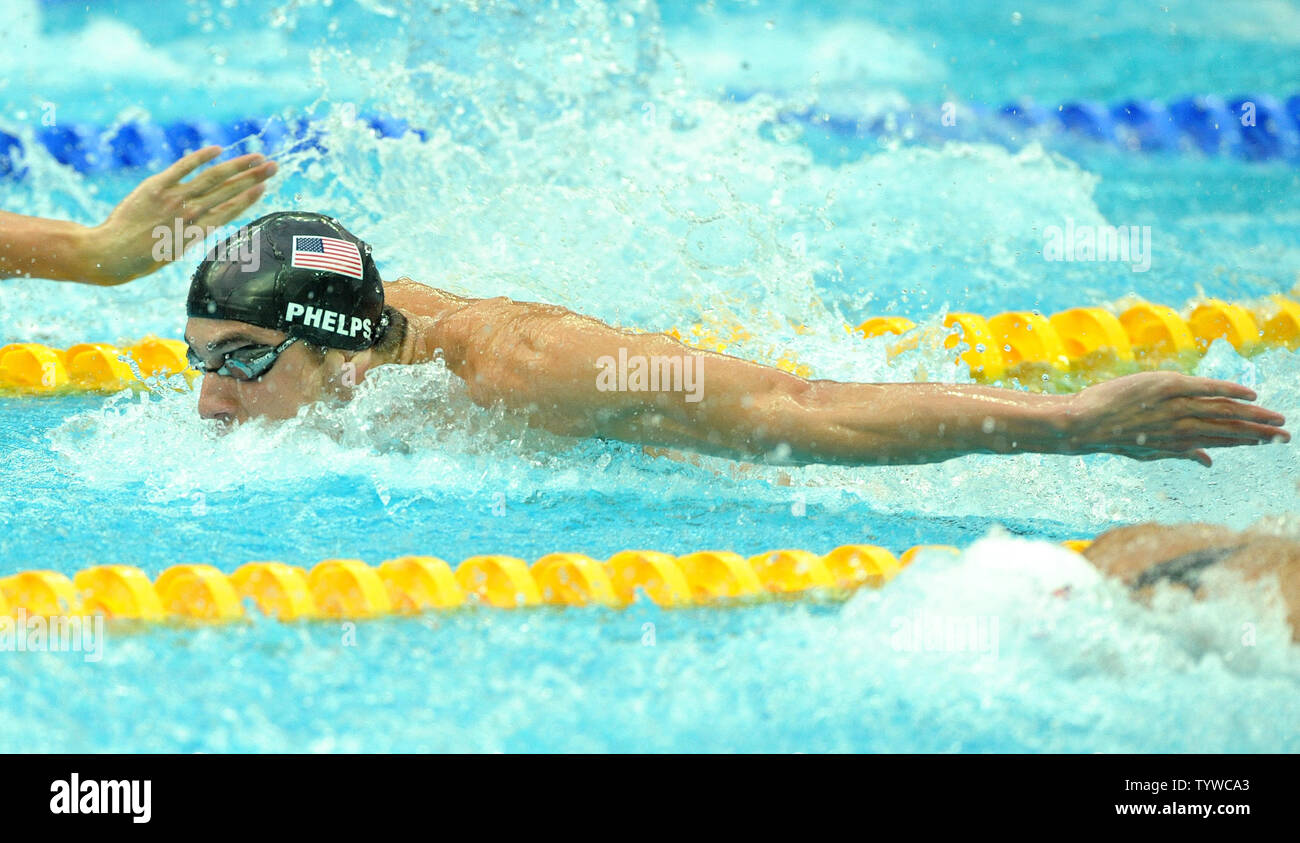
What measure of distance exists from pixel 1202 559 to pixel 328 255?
1.69 m

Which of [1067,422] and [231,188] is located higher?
[231,188]

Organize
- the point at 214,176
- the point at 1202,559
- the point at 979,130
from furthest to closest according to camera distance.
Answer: the point at 979,130 → the point at 214,176 → the point at 1202,559

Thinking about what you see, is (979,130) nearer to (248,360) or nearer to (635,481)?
(635,481)

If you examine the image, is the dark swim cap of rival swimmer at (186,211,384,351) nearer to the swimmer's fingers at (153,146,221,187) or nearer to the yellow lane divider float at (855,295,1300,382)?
the swimmer's fingers at (153,146,221,187)

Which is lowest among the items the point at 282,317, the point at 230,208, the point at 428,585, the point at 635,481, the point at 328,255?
the point at 428,585

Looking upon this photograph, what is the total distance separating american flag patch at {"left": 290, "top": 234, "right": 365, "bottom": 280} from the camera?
8.82ft

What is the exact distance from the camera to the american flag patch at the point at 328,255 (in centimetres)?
269

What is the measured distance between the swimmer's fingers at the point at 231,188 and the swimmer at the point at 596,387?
0.12 m

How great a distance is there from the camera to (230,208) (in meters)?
2.85

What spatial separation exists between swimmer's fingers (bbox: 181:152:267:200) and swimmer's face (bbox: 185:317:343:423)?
28 cm

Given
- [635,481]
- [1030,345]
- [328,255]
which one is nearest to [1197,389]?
[635,481]

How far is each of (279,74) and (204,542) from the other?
22.6 ft

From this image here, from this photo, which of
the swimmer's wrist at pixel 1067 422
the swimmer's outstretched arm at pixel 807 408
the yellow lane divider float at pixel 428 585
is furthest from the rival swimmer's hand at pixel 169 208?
the swimmer's wrist at pixel 1067 422
